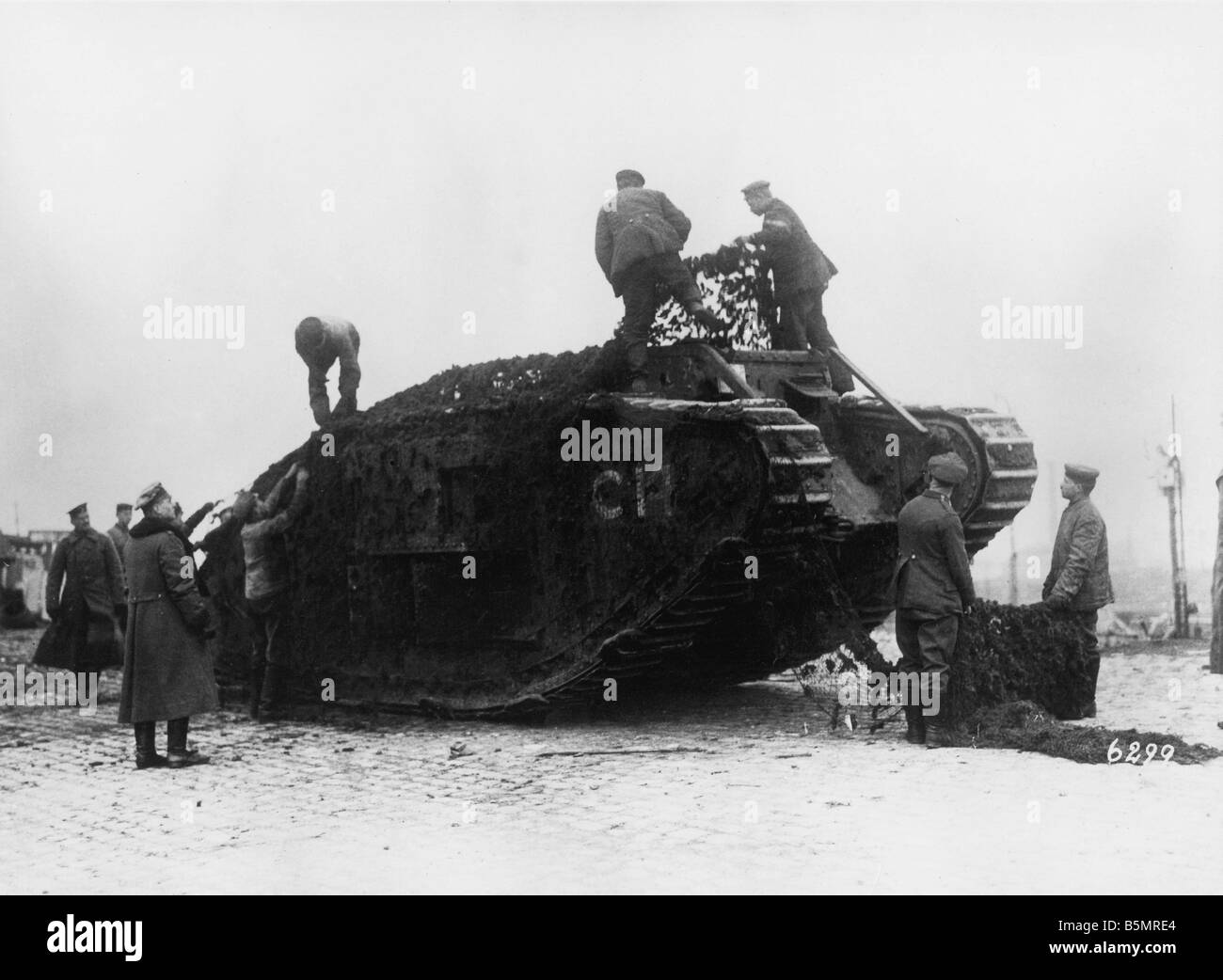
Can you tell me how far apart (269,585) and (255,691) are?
2.59 feet

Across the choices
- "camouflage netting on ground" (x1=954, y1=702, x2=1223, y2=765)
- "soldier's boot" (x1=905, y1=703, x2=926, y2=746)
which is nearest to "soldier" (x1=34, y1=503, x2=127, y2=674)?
"soldier's boot" (x1=905, y1=703, x2=926, y2=746)

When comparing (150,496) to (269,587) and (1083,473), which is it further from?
(1083,473)

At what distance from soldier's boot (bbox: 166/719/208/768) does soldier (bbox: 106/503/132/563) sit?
5.26 m

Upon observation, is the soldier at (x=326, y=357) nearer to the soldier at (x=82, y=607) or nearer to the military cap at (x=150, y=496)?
the soldier at (x=82, y=607)

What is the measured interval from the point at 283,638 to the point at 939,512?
5155 millimetres

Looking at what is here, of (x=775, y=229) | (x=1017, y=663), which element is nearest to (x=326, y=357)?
(x=775, y=229)

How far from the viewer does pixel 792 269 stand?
403 inches

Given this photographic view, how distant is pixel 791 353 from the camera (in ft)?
33.1

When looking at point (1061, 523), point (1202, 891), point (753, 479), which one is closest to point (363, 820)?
point (753, 479)

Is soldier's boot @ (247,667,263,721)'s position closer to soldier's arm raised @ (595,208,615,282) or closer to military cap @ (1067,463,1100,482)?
soldier's arm raised @ (595,208,615,282)

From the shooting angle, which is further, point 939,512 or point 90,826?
point 939,512

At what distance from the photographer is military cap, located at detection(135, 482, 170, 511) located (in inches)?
344

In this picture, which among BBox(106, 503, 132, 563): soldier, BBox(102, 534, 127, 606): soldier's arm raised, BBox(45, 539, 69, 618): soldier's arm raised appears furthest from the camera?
BBox(106, 503, 132, 563): soldier

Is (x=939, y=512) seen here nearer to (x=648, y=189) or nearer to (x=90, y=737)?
(x=648, y=189)
